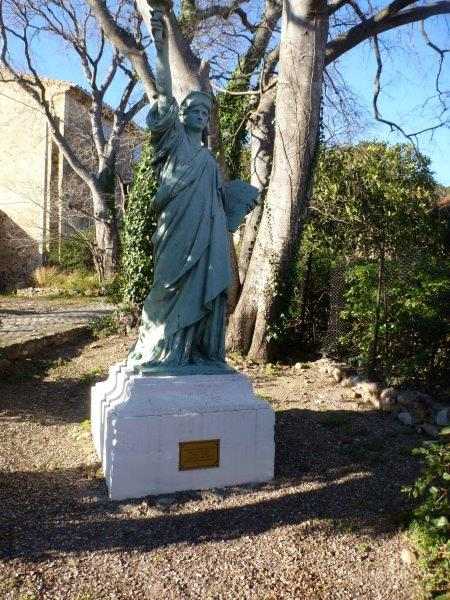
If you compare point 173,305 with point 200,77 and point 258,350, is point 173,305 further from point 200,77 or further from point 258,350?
point 200,77

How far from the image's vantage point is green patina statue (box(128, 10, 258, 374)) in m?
3.89

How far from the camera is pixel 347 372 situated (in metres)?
7.15

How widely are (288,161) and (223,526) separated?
18.5ft

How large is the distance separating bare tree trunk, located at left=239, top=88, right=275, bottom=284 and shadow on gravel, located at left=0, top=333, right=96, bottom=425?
343cm

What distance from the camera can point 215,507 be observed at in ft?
12.2

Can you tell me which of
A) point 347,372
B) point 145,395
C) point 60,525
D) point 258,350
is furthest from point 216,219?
point 258,350

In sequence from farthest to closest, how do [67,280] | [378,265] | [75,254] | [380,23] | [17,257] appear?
[17,257] < [75,254] < [67,280] < [380,23] < [378,265]

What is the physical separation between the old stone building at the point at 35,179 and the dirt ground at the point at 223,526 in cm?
1584

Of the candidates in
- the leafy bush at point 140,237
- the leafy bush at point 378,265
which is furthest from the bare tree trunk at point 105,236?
the leafy bush at point 140,237

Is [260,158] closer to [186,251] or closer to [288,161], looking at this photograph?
[288,161]

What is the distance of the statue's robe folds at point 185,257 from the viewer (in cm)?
389

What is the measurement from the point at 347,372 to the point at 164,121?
4465mm

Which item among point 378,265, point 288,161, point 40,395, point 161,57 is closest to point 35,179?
point 288,161

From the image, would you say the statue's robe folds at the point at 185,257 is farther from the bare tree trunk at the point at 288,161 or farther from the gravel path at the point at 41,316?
the gravel path at the point at 41,316
